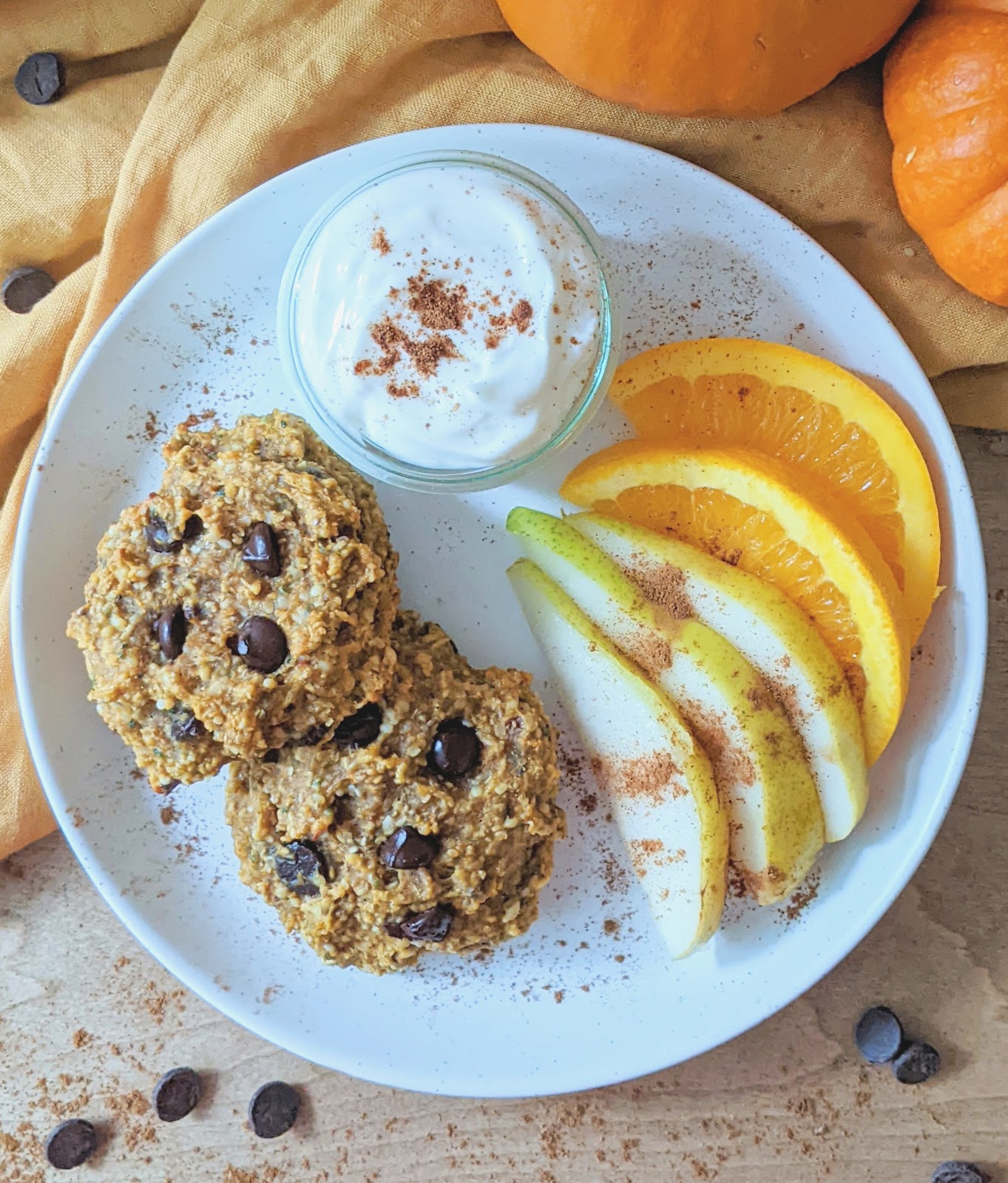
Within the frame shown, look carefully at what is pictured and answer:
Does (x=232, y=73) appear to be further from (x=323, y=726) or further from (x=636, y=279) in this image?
(x=323, y=726)

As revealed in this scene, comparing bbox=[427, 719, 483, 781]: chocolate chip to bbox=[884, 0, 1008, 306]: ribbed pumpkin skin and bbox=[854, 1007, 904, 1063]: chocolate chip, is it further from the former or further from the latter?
bbox=[884, 0, 1008, 306]: ribbed pumpkin skin

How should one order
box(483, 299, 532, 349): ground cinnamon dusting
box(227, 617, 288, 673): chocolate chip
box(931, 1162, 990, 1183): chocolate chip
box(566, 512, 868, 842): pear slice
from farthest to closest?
box(931, 1162, 990, 1183): chocolate chip, box(566, 512, 868, 842): pear slice, box(483, 299, 532, 349): ground cinnamon dusting, box(227, 617, 288, 673): chocolate chip

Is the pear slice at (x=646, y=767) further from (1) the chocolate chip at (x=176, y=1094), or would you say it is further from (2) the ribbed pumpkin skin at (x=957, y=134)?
(1) the chocolate chip at (x=176, y=1094)

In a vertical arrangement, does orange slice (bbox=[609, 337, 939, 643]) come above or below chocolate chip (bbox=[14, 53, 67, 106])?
below

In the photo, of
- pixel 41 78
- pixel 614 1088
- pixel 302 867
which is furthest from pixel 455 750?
pixel 41 78

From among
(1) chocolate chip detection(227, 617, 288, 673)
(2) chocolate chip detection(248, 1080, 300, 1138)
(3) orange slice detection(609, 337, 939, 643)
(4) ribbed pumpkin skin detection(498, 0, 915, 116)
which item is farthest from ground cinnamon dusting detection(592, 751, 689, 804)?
(4) ribbed pumpkin skin detection(498, 0, 915, 116)

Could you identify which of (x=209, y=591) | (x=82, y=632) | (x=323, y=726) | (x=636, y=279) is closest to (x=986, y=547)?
(x=636, y=279)

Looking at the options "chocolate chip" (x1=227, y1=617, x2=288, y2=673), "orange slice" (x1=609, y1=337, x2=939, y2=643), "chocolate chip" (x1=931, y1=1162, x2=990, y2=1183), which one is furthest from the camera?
"chocolate chip" (x1=931, y1=1162, x2=990, y2=1183)

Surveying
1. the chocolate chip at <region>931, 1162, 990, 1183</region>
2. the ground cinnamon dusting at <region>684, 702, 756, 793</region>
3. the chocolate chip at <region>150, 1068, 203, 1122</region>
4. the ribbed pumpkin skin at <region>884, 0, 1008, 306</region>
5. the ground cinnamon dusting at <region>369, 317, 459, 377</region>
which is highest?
the ribbed pumpkin skin at <region>884, 0, 1008, 306</region>
